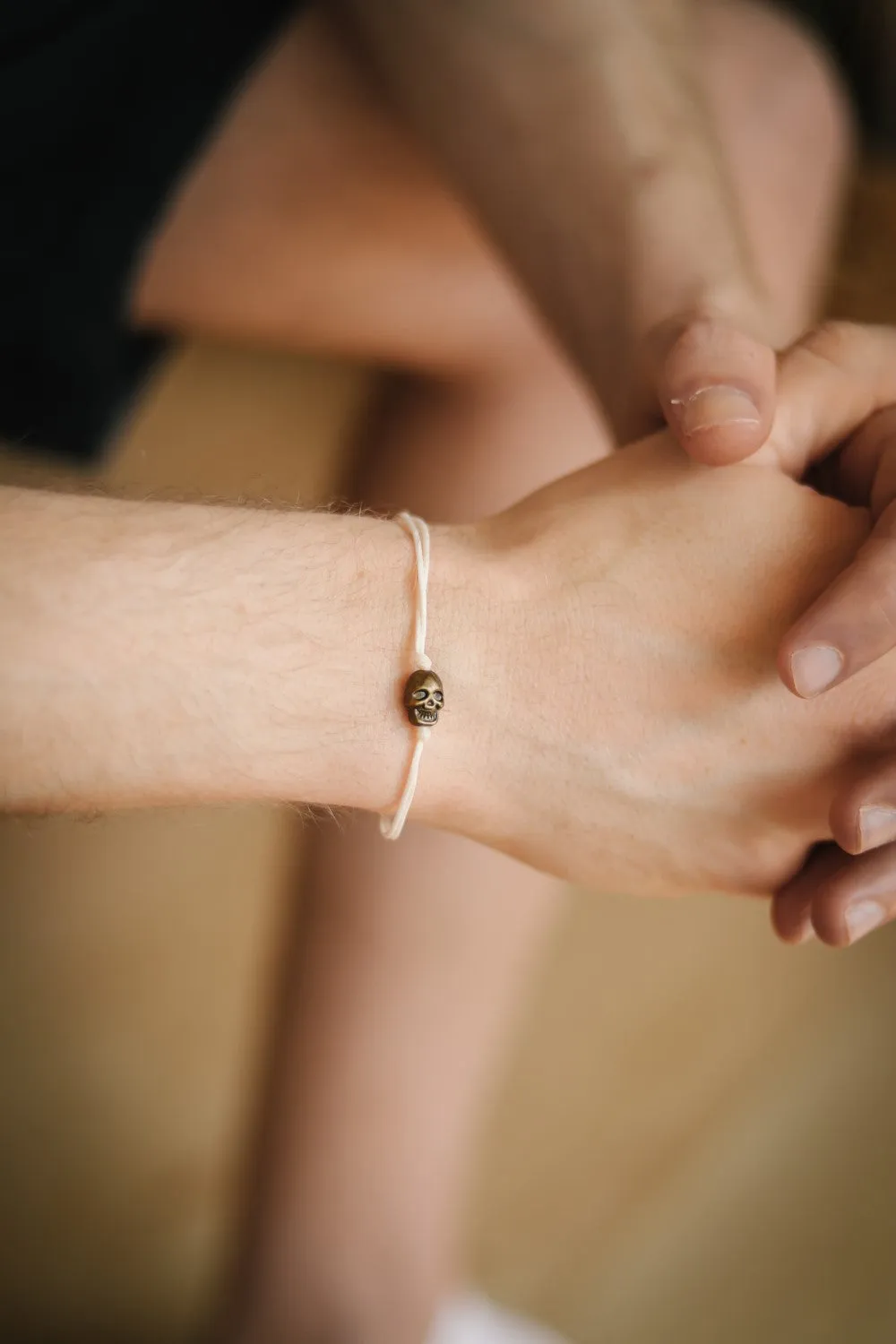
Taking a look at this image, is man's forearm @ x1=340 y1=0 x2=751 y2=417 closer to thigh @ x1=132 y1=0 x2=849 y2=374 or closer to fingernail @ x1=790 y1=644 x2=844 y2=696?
thigh @ x1=132 y1=0 x2=849 y2=374

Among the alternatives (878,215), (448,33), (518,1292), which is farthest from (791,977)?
(448,33)

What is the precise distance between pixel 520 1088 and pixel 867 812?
807mm

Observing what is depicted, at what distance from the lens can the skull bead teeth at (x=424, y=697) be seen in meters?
0.67

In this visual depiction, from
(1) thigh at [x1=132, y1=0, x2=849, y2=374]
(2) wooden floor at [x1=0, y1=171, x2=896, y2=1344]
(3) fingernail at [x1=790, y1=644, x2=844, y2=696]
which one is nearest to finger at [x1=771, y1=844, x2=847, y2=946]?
(3) fingernail at [x1=790, y1=644, x2=844, y2=696]

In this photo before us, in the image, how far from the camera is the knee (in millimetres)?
1073

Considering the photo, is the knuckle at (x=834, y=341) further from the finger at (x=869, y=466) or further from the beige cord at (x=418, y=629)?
the beige cord at (x=418, y=629)

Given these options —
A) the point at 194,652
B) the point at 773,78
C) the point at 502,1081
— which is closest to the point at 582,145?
the point at 773,78

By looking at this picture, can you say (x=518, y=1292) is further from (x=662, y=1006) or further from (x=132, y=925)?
(x=132, y=925)

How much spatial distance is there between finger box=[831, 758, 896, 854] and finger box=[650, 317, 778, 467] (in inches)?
7.8

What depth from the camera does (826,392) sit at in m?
0.74

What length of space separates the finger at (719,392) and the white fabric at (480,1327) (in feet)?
2.79

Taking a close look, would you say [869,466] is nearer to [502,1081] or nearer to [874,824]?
[874,824]

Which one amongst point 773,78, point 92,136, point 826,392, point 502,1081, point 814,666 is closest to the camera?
point 814,666

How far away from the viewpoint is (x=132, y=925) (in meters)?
1.38
